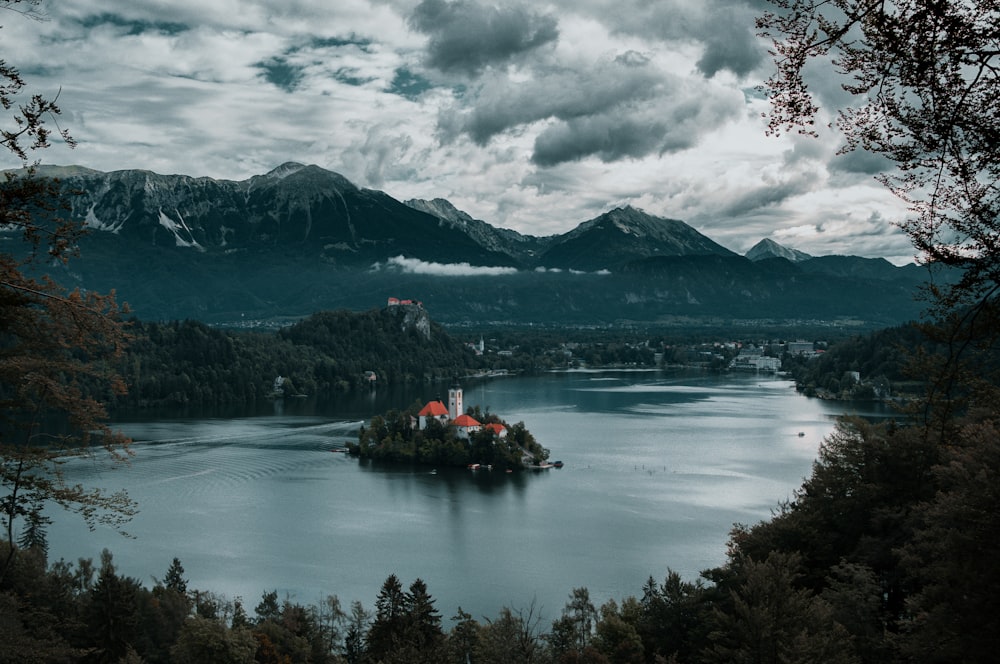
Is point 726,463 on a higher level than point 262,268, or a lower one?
lower

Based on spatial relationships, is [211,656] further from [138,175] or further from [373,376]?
[138,175]

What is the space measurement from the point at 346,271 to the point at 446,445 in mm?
148509

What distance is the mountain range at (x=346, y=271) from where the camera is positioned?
488 feet

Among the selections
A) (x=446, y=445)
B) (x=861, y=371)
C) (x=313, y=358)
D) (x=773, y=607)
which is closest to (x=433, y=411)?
(x=446, y=445)

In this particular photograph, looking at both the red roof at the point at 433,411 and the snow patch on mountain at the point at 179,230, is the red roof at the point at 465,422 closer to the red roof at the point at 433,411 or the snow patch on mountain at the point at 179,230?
the red roof at the point at 433,411

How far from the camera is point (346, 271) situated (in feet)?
564

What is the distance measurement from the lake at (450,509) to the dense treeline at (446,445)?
803 millimetres

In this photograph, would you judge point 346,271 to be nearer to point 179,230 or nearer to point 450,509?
point 179,230

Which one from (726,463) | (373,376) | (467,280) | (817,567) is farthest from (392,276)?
(817,567)

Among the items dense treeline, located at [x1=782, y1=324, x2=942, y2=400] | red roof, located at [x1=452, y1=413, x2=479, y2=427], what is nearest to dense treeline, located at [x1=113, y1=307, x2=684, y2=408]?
red roof, located at [x1=452, y1=413, x2=479, y2=427]

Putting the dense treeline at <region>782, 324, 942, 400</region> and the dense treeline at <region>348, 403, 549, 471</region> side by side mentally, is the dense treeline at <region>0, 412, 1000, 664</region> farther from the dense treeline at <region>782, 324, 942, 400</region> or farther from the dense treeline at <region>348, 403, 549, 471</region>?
the dense treeline at <region>782, 324, 942, 400</region>

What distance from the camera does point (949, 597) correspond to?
16.7 feet

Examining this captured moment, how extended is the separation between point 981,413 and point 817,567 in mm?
2261

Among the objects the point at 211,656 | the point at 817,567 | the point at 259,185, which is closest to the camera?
the point at 211,656
